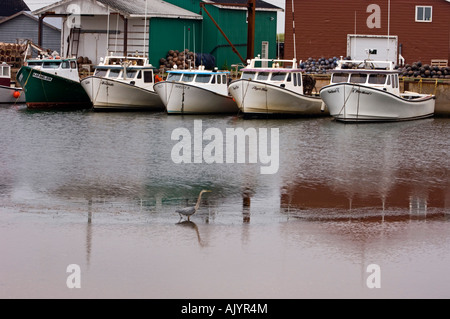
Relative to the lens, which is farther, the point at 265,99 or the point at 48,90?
the point at 48,90

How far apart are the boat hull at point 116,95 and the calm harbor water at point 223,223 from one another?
11777mm

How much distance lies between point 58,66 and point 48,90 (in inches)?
52.8

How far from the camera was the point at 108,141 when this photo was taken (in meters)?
26.6

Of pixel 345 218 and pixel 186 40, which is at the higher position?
pixel 186 40

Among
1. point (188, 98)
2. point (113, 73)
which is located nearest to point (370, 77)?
point (188, 98)

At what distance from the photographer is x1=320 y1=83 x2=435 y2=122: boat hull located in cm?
3262

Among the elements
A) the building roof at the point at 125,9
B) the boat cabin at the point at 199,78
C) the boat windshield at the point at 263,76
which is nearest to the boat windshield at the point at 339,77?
the boat windshield at the point at 263,76

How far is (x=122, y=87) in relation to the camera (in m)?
38.2

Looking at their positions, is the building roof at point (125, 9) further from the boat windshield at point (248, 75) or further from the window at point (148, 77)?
the boat windshield at point (248, 75)

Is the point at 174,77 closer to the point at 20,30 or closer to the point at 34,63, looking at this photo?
the point at 34,63

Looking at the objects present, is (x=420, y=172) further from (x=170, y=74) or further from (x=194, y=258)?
(x=170, y=74)

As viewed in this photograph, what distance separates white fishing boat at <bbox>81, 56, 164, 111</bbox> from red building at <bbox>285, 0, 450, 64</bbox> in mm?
10737
